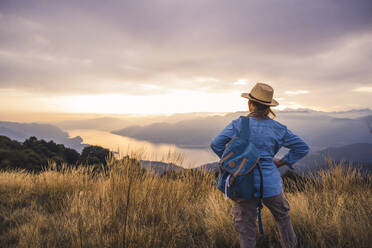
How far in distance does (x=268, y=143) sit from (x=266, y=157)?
145 mm

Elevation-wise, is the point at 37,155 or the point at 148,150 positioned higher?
the point at 148,150

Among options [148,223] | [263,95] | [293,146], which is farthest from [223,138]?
[148,223]

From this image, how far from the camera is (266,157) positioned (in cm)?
195

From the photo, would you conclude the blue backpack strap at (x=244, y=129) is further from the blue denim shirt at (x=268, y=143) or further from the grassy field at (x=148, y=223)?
the grassy field at (x=148, y=223)

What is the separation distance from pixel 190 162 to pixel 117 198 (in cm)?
173

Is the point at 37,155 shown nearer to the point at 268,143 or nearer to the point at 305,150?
the point at 268,143

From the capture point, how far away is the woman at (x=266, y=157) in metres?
1.93

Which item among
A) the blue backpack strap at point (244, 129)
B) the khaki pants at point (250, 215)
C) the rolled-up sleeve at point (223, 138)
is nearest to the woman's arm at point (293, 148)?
the khaki pants at point (250, 215)

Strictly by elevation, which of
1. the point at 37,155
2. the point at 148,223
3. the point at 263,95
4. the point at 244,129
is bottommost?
the point at 37,155

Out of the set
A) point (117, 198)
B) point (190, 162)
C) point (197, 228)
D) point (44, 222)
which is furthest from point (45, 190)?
point (197, 228)

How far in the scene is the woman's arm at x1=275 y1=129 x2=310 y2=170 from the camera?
80.2 inches

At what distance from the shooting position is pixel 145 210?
269 cm

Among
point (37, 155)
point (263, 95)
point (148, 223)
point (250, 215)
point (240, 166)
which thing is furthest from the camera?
point (37, 155)

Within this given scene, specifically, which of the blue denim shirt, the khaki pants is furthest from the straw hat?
the khaki pants
